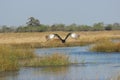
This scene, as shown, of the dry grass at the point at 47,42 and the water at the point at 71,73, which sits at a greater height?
the dry grass at the point at 47,42

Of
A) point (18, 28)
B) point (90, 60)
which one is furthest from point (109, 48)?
point (18, 28)

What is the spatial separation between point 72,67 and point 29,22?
237 feet

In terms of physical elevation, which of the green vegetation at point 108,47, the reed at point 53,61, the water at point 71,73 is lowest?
the water at point 71,73

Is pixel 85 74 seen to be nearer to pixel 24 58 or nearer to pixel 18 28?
pixel 24 58

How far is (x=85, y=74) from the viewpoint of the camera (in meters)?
21.1

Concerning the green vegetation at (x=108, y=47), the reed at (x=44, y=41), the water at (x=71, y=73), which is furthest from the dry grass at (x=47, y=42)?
the water at (x=71, y=73)

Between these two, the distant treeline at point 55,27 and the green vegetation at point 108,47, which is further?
the distant treeline at point 55,27

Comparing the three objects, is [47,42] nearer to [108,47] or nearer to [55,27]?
[108,47]

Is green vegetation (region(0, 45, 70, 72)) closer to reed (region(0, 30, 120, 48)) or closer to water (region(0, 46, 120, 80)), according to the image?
water (region(0, 46, 120, 80))

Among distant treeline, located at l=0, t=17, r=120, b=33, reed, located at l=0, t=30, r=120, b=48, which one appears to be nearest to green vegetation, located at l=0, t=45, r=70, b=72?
reed, located at l=0, t=30, r=120, b=48

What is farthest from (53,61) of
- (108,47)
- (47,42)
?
(47,42)

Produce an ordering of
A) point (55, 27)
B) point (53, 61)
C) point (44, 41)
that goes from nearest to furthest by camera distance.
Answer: point (53, 61)
point (44, 41)
point (55, 27)

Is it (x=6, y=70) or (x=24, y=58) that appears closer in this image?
(x=6, y=70)

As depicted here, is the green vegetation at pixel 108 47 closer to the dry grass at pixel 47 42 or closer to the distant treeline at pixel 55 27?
the dry grass at pixel 47 42
